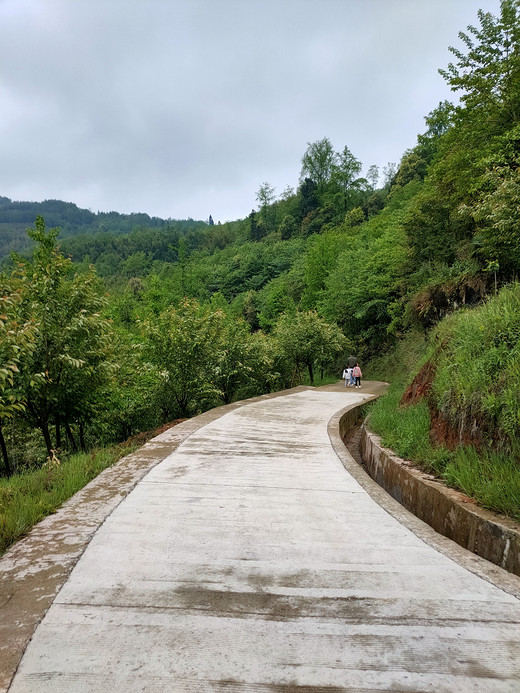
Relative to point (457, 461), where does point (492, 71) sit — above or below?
above

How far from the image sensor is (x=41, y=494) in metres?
3.88

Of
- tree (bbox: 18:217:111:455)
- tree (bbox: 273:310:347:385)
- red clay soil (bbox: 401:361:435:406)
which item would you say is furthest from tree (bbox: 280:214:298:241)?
red clay soil (bbox: 401:361:435:406)

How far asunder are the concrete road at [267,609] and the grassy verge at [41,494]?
61 centimetres

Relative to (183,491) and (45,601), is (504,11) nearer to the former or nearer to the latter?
(183,491)

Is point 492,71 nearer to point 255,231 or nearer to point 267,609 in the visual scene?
point 267,609

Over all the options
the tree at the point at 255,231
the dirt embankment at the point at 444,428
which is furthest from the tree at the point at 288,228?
the dirt embankment at the point at 444,428

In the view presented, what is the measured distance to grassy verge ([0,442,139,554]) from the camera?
10.1 feet

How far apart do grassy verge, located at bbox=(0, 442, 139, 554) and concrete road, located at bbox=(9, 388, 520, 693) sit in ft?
2.01

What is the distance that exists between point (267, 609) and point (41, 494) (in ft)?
9.11

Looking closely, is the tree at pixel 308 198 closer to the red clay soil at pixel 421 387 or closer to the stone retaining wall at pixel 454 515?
the red clay soil at pixel 421 387

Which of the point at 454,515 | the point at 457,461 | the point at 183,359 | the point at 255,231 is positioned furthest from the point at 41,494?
the point at 255,231

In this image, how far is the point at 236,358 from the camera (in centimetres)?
1750

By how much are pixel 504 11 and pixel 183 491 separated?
18422 mm

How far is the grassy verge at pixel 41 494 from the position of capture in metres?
3.07
